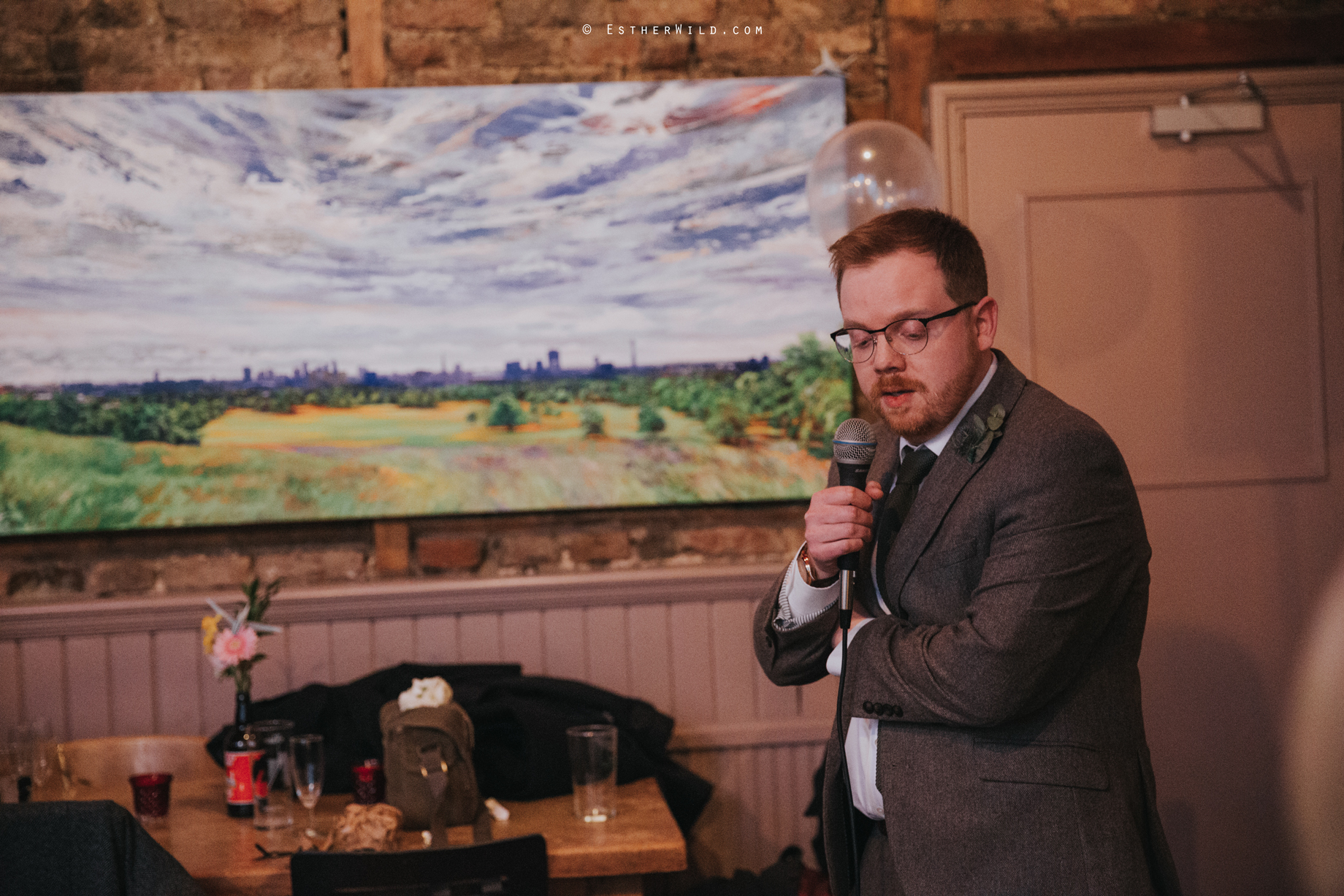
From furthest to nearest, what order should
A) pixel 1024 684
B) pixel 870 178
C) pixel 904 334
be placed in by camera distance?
→ pixel 870 178
pixel 904 334
pixel 1024 684

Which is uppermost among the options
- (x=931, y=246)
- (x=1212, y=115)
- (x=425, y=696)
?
(x=1212, y=115)

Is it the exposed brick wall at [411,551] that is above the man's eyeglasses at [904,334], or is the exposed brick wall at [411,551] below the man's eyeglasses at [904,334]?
below

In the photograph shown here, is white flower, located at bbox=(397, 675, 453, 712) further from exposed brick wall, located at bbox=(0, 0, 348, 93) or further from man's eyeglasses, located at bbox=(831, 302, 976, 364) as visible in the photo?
exposed brick wall, located at bbox=(0, 0, 348, 93)

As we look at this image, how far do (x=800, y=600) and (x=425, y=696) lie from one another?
1.04 metres

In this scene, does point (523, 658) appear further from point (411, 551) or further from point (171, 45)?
A: point (171, 45)

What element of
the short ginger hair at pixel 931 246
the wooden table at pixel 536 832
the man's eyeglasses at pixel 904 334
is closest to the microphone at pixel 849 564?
the man's eyeglasses at pixel 904 334

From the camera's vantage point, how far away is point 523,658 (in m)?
3.14

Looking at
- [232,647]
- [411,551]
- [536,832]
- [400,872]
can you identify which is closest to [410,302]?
[411,551]

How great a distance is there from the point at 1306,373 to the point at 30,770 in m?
3.77

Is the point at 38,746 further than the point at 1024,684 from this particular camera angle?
Yes

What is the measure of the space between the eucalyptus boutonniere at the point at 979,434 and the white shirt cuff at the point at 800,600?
0.89 feet

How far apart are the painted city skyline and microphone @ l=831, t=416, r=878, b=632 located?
1696 millimetres

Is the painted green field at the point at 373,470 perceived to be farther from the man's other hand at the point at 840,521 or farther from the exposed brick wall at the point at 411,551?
the man's other hand at the point at 840,521

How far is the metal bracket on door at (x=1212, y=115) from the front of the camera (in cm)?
330
